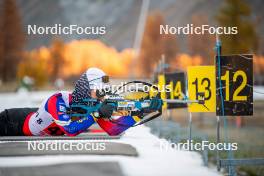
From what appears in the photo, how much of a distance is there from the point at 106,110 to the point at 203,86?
70 centimetres

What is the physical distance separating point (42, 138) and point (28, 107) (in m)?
0.27

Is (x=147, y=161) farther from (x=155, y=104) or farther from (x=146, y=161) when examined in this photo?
(x=155, y=104)

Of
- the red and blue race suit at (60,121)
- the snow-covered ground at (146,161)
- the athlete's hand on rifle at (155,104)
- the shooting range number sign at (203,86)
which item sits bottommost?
the snow-covered ground at (146,161)

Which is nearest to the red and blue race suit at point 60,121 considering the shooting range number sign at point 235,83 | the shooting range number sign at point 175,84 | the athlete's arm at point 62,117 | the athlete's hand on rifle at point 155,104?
the athlete's arm at point 62,117

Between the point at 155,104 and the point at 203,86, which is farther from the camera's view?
the point at 203,86

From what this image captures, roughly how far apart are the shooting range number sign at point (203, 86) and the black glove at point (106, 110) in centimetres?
63

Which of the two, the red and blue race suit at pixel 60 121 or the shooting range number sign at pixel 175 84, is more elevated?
the shooting range number sign at pixel 175 84

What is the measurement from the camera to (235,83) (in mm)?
2398

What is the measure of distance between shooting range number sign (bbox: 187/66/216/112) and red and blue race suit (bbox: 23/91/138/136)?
21.2 inches

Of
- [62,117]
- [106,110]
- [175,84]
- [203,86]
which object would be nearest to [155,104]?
[106,110]

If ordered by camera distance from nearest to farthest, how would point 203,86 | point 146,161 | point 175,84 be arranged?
1. point 146,161
2. point 203,86
3. point 175,84

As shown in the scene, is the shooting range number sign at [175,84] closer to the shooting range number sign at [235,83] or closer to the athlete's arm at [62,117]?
the shooting range number sign at [235,83]

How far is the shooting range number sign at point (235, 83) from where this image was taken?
7.83 feet

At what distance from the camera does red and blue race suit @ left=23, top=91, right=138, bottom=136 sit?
2150 millimetres
